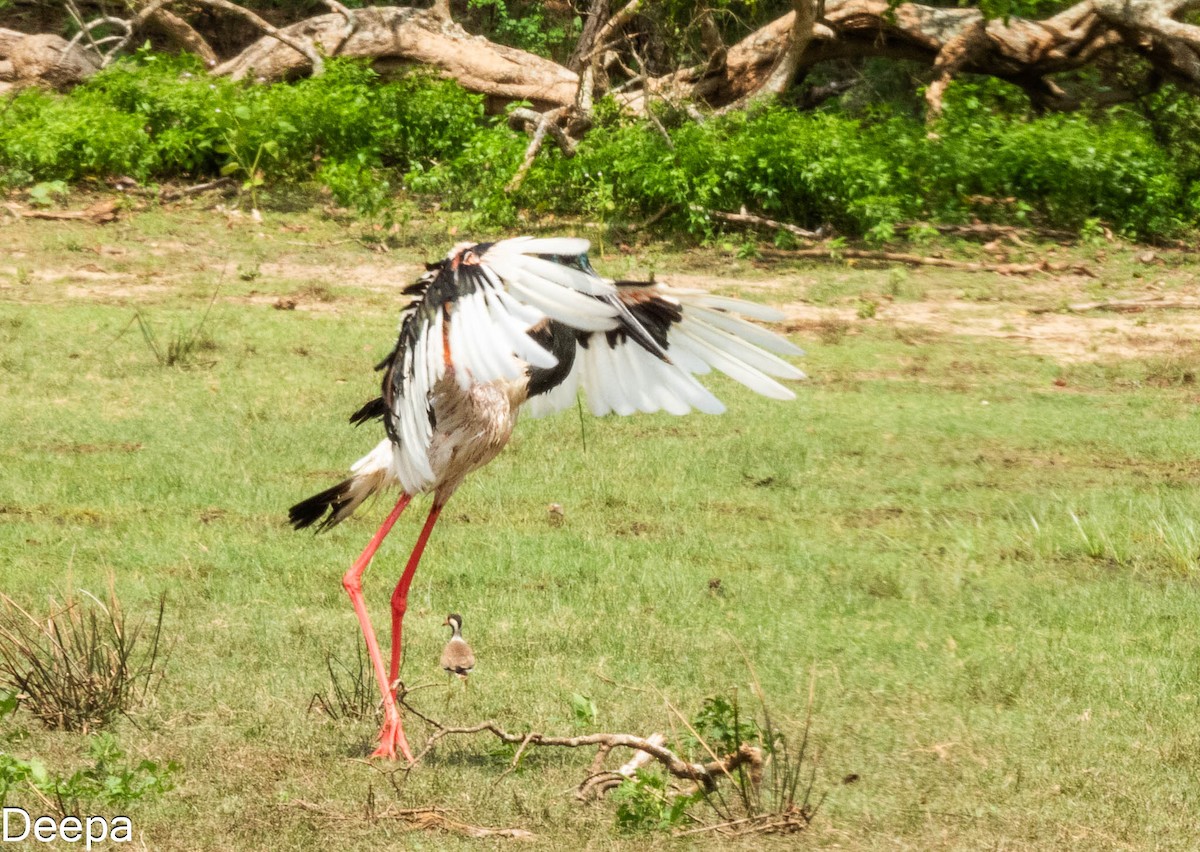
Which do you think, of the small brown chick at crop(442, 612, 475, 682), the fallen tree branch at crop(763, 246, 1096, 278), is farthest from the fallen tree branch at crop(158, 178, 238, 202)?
the small brown chick at crop(442, 612, 475, 682)

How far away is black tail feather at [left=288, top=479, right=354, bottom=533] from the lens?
4.88m

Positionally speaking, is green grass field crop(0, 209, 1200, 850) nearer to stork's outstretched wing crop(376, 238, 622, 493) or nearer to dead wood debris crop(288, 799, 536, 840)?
dead wood debris crop(288, 799, 536, 840)

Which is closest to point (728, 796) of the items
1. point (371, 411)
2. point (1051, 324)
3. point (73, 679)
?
point (371, 411)

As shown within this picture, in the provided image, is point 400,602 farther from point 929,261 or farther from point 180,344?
point 929,261

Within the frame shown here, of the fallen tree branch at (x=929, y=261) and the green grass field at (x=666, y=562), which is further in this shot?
the fallen tree branch at (x=929, y=261)

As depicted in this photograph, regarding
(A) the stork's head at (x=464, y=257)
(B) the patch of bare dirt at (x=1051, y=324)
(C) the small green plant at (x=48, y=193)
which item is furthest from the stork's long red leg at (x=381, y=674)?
(C) the small green plant at (x=48, y=193)

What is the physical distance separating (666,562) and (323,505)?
200 centimetres

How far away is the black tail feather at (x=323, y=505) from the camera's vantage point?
16.0 feet

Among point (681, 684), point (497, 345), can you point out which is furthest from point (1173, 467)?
point (497, 345)

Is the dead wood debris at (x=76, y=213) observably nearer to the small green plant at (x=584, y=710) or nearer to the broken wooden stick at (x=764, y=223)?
→ the broken wooden stick at (x=764, y=223)

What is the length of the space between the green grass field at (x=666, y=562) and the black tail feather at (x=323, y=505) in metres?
0.54

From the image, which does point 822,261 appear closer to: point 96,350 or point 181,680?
point 96,350

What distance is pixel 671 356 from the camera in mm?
4711

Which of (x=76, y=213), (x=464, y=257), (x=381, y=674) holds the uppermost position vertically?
(x=464, y=257)
